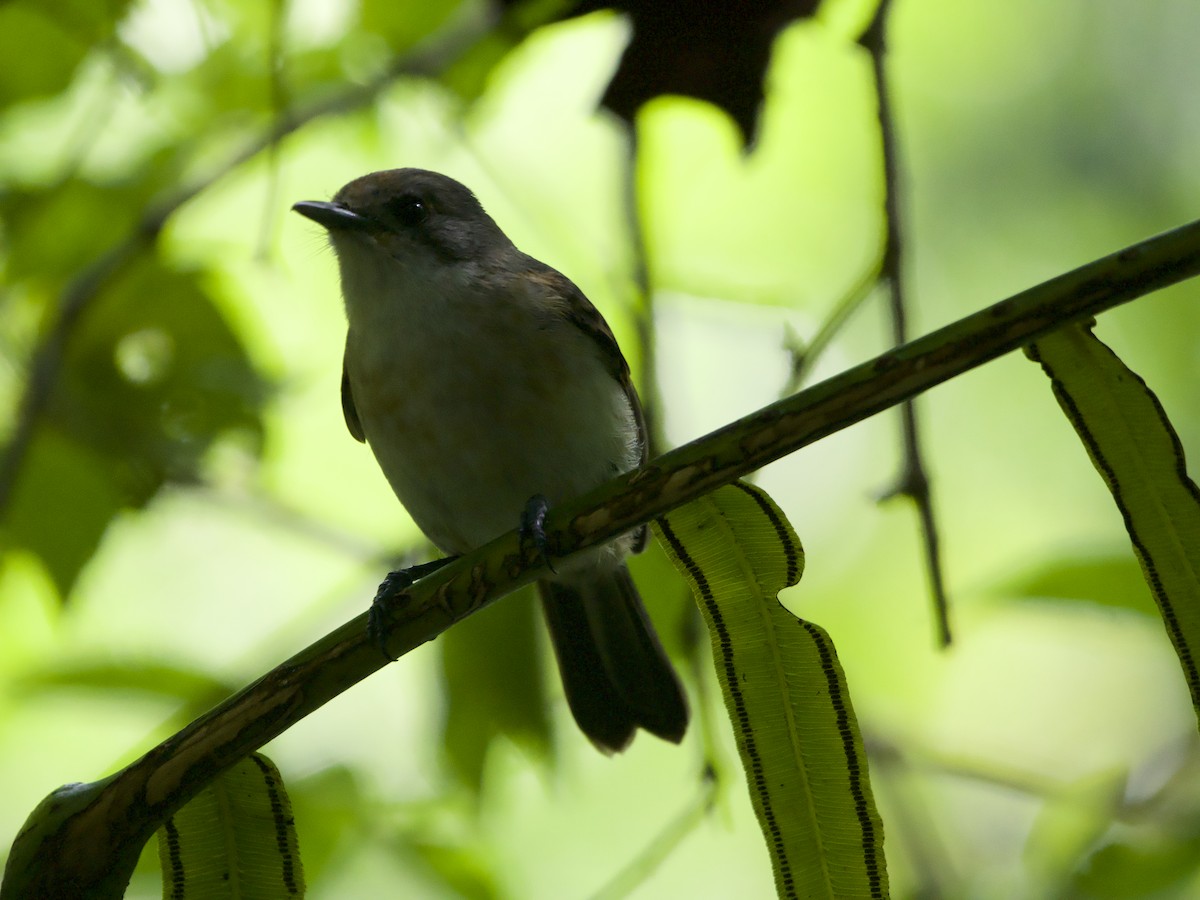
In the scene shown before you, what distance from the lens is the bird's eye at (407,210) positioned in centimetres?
295

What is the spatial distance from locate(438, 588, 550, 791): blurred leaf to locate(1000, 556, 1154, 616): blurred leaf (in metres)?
0.98

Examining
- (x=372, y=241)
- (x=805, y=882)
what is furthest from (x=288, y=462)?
(x=805, y=882)

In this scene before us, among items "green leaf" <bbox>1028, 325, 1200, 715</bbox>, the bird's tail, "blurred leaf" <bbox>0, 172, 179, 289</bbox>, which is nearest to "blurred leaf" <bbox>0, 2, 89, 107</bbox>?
"blurred leaf" <bbox>0, 172, 179, 289</bbox>

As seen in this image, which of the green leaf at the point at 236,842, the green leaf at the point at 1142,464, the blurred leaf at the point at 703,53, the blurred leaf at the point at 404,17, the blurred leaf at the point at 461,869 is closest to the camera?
the green leaf at the point at 1142,464

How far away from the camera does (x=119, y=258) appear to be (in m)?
3.01

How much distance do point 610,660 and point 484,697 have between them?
1.89 feet

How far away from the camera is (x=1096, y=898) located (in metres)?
2.19

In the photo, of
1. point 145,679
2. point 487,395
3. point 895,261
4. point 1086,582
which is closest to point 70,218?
point 145,679

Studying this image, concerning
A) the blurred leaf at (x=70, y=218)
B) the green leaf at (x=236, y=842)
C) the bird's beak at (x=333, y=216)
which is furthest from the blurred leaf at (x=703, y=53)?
the blurred leaf at (x=70, y=218)

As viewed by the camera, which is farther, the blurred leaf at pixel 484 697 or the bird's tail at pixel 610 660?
the bird's tail at pixel 610 660

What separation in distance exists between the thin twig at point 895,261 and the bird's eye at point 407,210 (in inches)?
45.7

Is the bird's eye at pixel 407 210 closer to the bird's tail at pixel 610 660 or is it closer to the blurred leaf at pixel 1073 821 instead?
the bird's tail at pixel 610 660

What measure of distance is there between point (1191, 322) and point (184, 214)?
10.2ft

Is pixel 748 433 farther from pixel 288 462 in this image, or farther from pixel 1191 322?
pixel 1191 322
